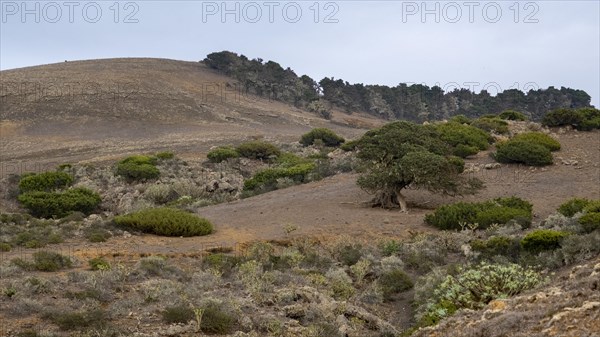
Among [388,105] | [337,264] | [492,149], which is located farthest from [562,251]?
[388,105]

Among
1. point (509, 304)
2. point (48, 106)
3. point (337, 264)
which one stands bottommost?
point (337, 264)

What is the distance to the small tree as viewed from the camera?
19000mm

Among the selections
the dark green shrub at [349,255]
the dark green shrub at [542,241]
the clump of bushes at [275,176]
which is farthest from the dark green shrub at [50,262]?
the clump of bushes at [275,176]

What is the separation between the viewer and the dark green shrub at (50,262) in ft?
37.8

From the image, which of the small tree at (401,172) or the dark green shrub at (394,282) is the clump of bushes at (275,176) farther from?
the dark green shrub at (394,282)

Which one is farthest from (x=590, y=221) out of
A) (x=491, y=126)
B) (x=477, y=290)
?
(x=491, y=126)

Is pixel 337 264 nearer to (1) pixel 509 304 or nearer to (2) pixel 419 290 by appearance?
(2) pixel 419 290

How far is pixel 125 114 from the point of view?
2062 inches

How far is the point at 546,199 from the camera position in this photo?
19500 millimetres

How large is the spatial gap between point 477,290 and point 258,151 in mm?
26421

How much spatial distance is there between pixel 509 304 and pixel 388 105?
76374mm

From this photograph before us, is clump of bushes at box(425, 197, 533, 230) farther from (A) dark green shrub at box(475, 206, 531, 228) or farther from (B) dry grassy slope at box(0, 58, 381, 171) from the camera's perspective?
(B) dry grassy slope at box(0, 58, 381, 171)

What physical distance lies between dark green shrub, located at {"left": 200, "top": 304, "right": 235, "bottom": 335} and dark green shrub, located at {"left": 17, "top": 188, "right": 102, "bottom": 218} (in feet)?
45.5

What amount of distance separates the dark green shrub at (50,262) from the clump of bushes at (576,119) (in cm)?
2560
